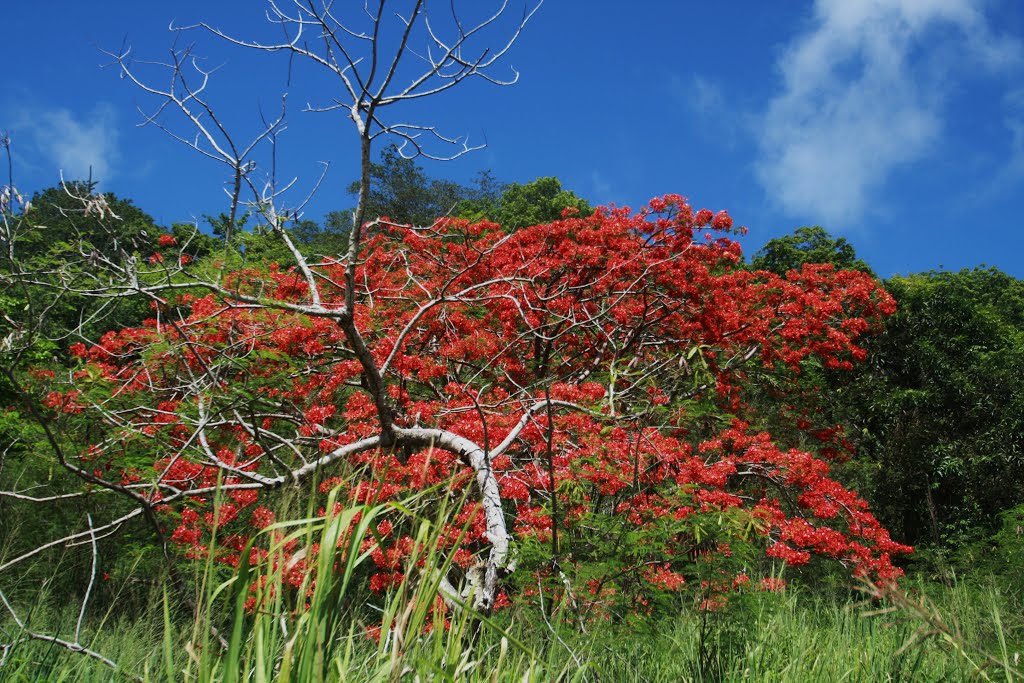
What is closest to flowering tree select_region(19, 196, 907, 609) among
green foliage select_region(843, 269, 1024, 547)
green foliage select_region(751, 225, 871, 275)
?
green foliage select_region(843, 269, 1024, 547)

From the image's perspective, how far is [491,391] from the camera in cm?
760

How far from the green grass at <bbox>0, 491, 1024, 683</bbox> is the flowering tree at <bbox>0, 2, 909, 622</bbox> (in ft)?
0.94

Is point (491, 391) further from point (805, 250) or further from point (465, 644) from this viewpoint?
point (805, 250)

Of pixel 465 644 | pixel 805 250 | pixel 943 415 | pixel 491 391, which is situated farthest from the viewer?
pixel 805 250

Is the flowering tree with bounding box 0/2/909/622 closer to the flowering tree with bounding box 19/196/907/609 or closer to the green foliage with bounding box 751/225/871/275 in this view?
the flowering tree with bounding box 19/196/907/609

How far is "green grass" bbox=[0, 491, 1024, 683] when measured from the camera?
1.36 metres

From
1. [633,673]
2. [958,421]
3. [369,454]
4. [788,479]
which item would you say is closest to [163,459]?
Result: [369,454]

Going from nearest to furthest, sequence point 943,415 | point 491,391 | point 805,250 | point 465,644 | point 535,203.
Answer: point 465,644, point 491,391, point 943,415, point 805,250, point 535,203

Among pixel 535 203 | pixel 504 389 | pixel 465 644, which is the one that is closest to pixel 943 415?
pixel 504 389

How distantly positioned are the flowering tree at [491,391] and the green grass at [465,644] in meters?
0.29

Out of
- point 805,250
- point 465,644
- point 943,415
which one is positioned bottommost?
point 465,644

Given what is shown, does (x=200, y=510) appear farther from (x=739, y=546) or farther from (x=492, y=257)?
(x=739, y=546)

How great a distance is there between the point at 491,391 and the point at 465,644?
4507 mm

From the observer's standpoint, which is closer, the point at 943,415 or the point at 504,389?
the point at 504,389
